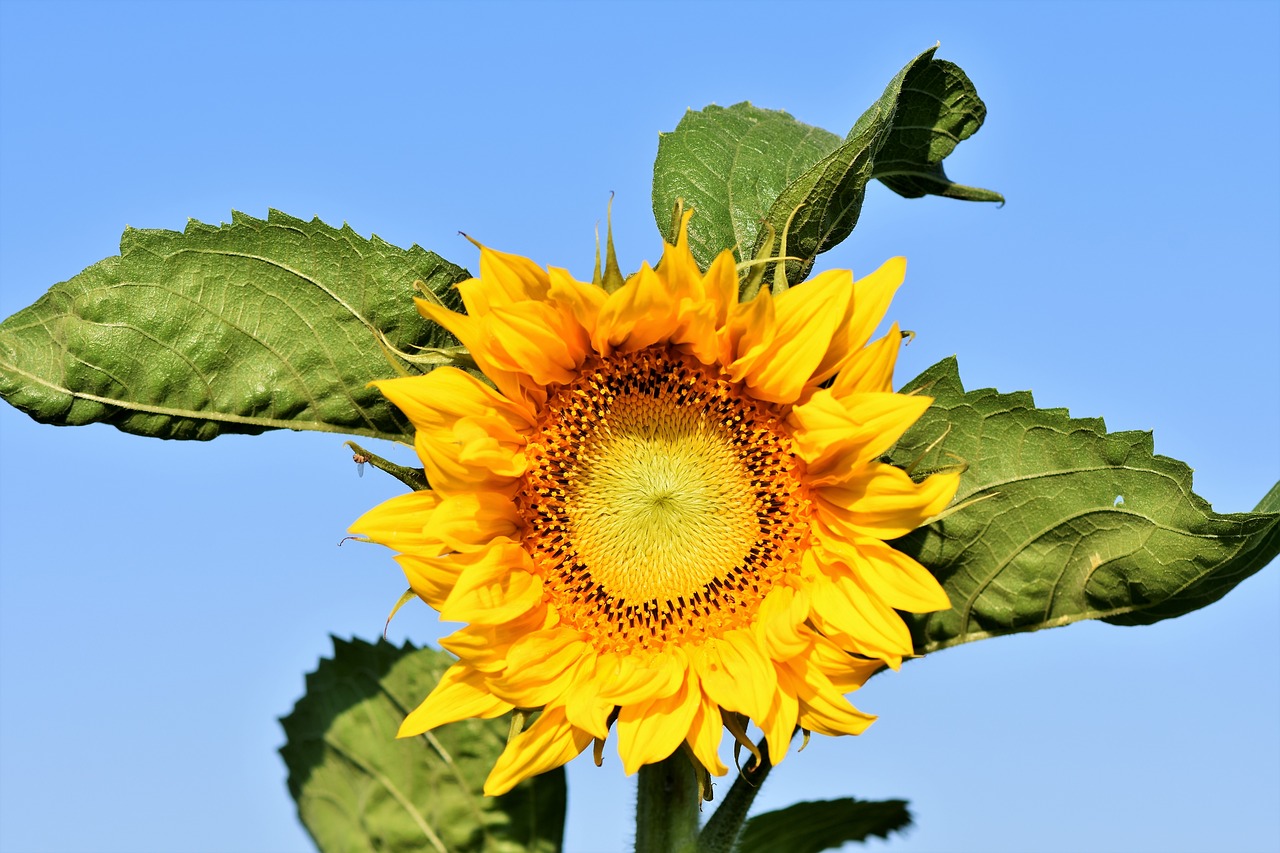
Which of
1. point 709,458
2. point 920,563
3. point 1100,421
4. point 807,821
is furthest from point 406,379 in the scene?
point 807,821

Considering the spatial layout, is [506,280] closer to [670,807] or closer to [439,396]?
[439,396]

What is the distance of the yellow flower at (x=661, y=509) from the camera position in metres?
3.19

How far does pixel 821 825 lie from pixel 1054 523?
190 cm

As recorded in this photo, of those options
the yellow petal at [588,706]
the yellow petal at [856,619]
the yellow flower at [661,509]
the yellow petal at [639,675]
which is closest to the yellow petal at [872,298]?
the yellow flower at [661,509]

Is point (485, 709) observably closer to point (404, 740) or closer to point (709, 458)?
point (709, 458)

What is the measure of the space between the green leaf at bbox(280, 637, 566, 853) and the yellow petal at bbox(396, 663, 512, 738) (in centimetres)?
103

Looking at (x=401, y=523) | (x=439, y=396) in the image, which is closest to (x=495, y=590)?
(x=401, y=523)

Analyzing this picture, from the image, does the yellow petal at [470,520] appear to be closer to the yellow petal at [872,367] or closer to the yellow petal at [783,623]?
the yellow petal at [783,623]

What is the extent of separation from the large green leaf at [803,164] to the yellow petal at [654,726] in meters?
1.13

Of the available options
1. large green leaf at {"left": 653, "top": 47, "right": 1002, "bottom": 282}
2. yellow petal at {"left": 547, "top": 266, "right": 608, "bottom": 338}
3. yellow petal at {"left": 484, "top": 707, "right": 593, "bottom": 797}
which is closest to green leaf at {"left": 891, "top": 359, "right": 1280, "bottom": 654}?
large green leaf at {"left": 653, "top": 47, "right": 1002, "bottom": 282}

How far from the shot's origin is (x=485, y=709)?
3361 mm

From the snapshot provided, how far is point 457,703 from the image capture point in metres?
3.37

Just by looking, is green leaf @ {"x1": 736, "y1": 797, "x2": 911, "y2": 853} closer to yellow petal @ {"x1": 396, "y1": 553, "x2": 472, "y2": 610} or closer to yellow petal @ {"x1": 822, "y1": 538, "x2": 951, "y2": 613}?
yellow petal @ {"x1": 822, "y1": 538, "x2": 951, "y2": 613}

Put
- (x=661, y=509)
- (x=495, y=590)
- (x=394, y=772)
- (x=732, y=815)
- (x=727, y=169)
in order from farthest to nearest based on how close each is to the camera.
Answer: (x=394, y=772) < (x=727, y=169) < (x=732, y=815) < (x=661, y=509) < (x=495, y=590)
